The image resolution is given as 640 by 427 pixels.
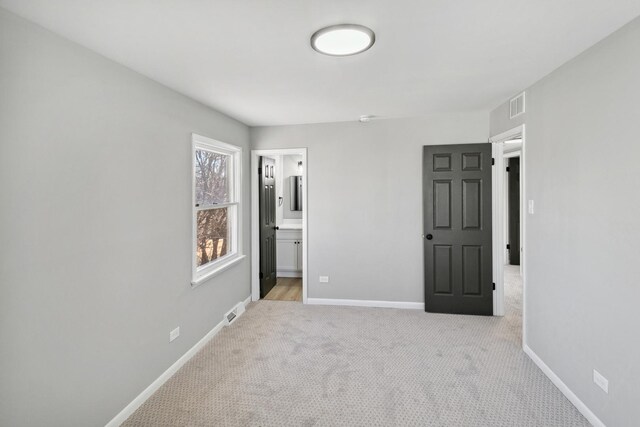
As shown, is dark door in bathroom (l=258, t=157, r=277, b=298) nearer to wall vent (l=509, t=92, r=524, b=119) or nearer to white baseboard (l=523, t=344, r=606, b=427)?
wall vent (l=509, t=92, r=524, b=119)

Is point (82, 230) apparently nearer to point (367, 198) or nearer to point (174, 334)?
point (174, 334)

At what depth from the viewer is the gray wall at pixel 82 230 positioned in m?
1.54

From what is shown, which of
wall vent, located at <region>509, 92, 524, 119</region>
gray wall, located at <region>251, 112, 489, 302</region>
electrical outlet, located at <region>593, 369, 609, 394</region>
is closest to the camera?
electrical outlet, located at <region>593, 369, 609, 394</region>

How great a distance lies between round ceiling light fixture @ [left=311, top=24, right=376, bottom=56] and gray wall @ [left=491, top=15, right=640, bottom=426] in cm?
141

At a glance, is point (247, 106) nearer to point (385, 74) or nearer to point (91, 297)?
point (385, 74)

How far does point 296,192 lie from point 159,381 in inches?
161

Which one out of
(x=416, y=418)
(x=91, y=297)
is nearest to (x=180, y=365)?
(x=91, y=297)

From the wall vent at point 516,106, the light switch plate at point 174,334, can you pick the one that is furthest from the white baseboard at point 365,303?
the wall vent at point 516,106

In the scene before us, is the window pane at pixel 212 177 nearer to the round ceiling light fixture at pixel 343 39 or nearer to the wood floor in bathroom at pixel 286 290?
the wood floor in bathroom at pixel 286 290

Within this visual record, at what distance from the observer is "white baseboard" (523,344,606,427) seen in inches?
81.6

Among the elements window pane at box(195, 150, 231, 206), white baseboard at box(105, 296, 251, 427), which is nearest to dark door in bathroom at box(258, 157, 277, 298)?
window pane at box(195, 150, 231, 206)

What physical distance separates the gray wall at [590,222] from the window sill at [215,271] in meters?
3.01

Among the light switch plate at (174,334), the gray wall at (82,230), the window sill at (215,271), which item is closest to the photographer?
the gray wall at (82,230)

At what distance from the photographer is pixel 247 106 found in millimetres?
3361
